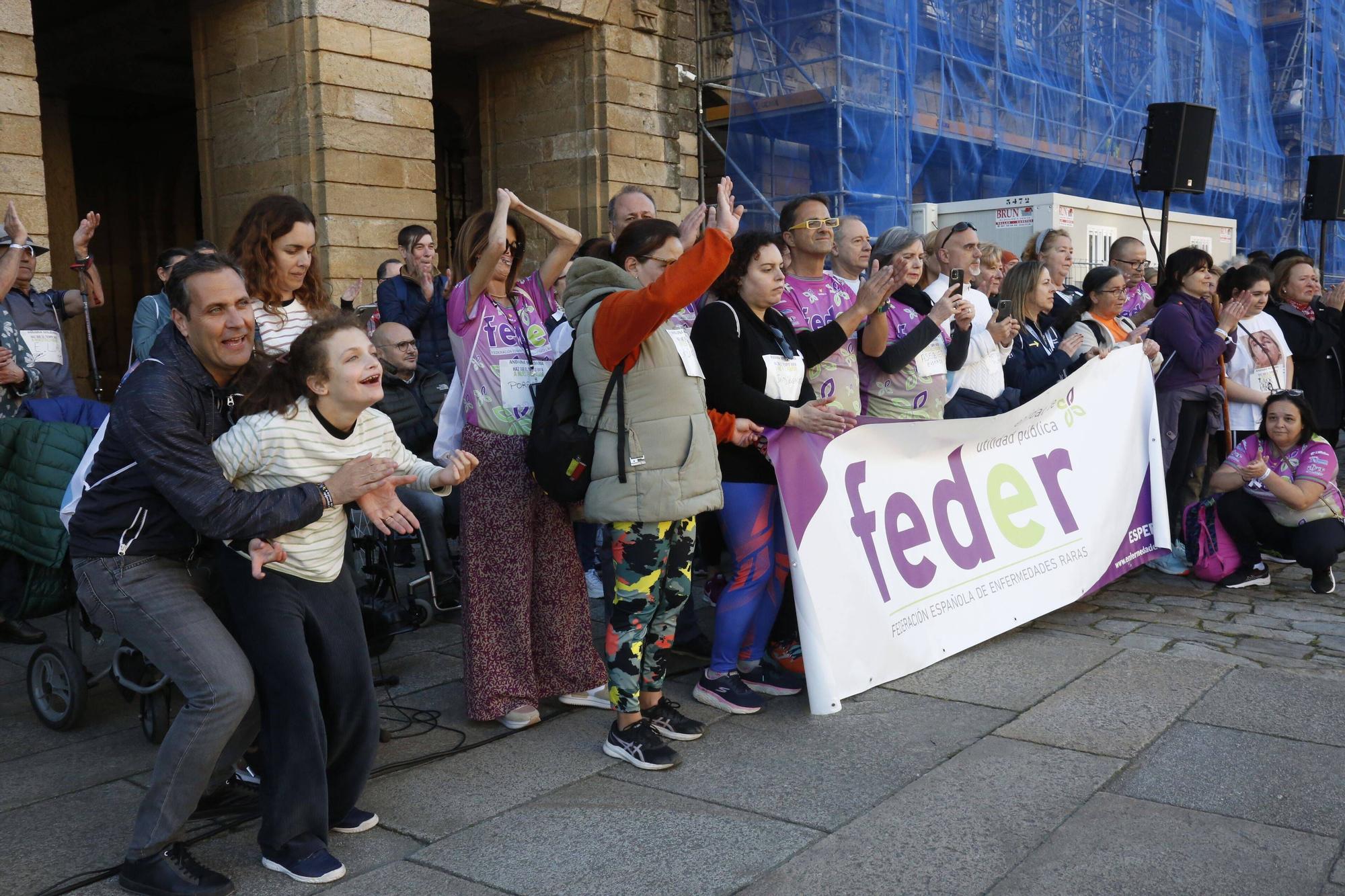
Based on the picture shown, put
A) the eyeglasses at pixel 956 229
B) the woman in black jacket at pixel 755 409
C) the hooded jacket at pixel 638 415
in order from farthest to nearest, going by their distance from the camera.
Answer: the eyeglasses at pixel 956 229
the woman in black jacket at pixel 755 409
the hooded jacket at pixel 638 415

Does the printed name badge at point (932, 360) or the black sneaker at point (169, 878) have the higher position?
the printed name badge at point (932, 360)

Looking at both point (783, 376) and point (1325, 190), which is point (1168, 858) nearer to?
point (783, 376)

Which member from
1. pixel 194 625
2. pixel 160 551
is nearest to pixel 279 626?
pixel 194 625

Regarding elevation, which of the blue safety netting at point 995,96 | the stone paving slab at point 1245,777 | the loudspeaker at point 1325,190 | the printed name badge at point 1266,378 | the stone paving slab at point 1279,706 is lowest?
the stone paving slab at point 1279,706

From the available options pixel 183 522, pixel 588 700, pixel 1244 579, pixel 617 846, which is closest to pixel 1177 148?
pixel 1244 579

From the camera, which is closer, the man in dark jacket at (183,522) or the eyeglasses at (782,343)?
the man in dark jacket at (183,522)

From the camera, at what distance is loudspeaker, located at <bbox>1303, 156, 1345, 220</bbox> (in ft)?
45.5

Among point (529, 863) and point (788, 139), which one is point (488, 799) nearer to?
point (529, 863)

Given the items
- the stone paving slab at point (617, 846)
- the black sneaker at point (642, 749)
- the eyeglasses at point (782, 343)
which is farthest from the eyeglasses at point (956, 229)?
the stone paving slab at point (617, 846)

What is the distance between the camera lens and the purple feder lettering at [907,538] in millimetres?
4992

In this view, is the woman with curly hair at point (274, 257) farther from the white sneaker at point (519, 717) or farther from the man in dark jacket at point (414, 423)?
the man in dark jacket at point (414, 423)

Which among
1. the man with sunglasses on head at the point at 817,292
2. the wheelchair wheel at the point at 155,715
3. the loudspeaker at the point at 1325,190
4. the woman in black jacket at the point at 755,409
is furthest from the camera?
the loudspeaker at the point at 1325,190

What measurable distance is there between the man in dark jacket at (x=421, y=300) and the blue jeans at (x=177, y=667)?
4.20 metres

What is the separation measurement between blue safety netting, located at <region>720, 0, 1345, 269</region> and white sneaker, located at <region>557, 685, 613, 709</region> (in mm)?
9169
